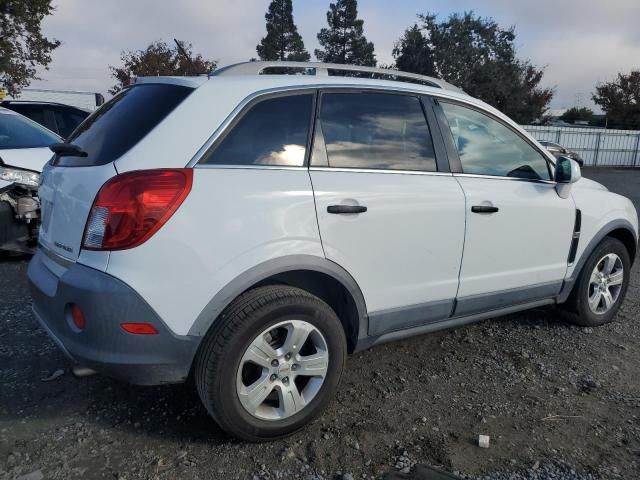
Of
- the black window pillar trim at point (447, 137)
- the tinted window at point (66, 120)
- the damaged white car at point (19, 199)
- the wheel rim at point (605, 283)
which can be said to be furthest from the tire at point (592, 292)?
the tinted window at point (66, 120)

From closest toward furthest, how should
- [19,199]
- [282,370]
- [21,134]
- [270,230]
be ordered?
[270,230] → [282,370] → [19,199] → [21,134]

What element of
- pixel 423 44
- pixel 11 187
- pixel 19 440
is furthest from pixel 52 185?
pixel 423 44

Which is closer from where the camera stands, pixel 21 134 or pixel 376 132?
pixel 376 132

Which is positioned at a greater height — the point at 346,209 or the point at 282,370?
the point at 346,209

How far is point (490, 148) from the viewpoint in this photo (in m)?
3.53

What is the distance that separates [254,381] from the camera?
265cm

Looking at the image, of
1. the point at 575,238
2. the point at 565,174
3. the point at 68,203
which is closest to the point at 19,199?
the point at 68,203

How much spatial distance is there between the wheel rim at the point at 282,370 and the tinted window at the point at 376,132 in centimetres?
92

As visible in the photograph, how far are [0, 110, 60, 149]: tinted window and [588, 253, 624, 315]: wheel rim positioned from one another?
5.96m

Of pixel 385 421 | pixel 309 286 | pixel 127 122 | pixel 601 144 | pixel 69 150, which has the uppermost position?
pixel 127 122

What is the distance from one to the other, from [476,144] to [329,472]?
2.21 m

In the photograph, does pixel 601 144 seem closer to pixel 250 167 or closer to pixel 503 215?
pixel 503 215

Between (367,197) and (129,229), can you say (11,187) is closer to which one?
(129,229)

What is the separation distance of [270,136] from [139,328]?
112 centimetres
